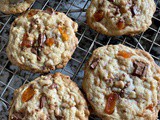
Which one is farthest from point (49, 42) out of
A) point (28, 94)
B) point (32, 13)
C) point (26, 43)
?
point (28, 94)

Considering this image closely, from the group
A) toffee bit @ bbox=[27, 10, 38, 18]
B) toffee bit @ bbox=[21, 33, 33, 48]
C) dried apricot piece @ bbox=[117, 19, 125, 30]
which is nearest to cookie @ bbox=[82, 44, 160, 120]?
dried apricot piece @ bbox=[117, 19, 125, 30]

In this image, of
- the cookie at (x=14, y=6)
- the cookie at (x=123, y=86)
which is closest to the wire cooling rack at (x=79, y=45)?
the cookie at (x=14, y=6)

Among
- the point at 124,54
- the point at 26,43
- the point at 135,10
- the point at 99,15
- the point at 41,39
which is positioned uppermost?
the point at 135,10

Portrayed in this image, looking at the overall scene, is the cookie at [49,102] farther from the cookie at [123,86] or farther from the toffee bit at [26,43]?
the toffee bit at [26,43]

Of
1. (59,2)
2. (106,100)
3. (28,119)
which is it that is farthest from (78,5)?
(28,119)

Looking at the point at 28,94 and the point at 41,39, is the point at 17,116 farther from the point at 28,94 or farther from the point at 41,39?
the point at 41,39

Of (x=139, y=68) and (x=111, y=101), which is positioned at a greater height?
(x=139, y=68)
